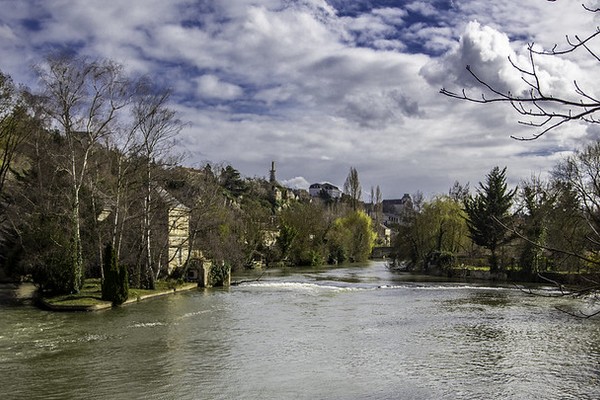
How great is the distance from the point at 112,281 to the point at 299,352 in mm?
13644

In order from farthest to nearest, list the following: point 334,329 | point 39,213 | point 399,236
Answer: point 399,236, point 39,213, point 334,329

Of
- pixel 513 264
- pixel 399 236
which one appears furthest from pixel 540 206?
pixel 399 236

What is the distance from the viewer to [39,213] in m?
27.1

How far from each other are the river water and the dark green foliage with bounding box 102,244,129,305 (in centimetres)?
109

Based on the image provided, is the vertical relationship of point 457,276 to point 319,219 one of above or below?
below

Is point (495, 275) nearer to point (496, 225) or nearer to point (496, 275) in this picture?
point (496, 275)

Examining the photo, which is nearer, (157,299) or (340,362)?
(340,362)

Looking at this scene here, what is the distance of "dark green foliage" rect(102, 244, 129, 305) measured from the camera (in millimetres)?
26562

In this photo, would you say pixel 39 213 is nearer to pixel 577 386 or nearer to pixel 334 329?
pixel 334 329

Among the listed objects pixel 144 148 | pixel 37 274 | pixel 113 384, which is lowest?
pixel 113 384

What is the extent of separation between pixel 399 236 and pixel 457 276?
13.1 m

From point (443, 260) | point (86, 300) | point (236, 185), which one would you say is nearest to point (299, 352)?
point (86, 300)

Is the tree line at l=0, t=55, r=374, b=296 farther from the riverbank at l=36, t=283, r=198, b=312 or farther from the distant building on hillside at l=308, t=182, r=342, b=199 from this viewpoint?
the distant building on hillside at l=308, t=182, r=342, b=199

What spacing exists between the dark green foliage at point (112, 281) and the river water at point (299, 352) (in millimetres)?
1089
